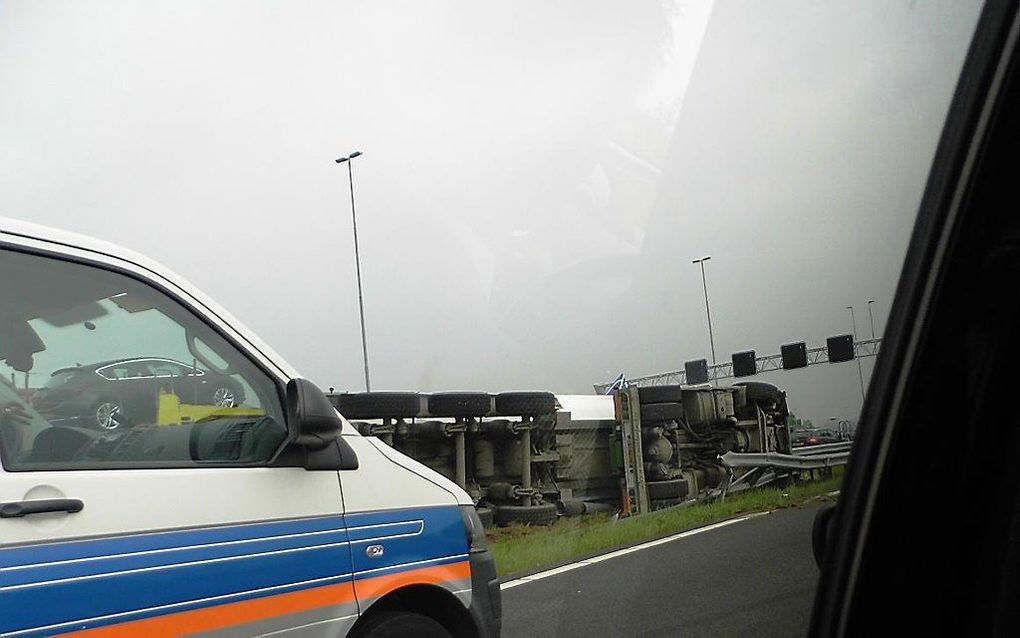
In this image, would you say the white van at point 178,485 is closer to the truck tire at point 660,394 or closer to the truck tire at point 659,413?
the truck tire at point 660,394

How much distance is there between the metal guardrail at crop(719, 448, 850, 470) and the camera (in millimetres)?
2092

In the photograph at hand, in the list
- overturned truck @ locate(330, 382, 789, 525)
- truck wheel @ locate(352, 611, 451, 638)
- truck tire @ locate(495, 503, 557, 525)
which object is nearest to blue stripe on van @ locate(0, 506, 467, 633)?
Result: truck wheel @ locate(352, 611, 451, 638)

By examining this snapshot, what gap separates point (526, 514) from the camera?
7414 mm

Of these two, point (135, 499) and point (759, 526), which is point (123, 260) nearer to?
point (135, 499)

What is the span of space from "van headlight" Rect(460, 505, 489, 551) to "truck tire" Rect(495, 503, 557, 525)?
3.34m

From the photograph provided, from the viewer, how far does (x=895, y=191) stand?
6.37ft

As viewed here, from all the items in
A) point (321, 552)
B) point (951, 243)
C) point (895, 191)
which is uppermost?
point (895, 191)

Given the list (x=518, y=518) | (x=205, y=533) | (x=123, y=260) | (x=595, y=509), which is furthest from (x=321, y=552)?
(x=595, y=509)

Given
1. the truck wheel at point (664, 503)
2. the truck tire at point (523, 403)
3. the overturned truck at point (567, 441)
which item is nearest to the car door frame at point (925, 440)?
the overturned truck at point (567, 441)

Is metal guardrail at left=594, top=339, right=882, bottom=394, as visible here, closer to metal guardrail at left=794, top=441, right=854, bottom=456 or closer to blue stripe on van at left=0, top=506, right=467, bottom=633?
metal guardrail at left=794, top=441, right=854, bottom=456

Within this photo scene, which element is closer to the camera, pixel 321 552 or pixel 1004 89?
pixel 1004 89

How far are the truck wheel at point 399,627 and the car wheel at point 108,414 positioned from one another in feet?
3.21

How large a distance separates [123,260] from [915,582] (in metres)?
2.31

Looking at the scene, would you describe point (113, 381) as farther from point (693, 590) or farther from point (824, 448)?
point (693, 590)
